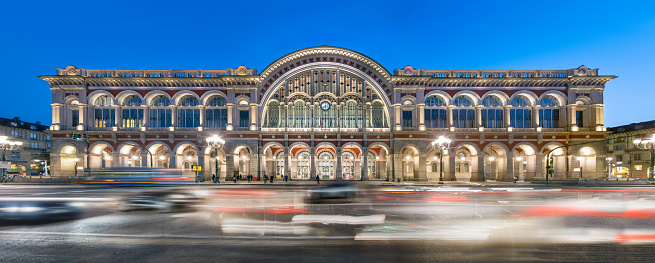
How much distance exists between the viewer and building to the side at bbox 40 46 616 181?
41469 millimetres

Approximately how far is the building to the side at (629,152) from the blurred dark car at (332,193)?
61.4m

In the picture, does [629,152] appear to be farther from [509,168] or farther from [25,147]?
[25,147]

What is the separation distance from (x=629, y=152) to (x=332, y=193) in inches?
2688

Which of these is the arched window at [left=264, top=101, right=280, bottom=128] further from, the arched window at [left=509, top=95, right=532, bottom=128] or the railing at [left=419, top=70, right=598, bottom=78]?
the arched window at [left=509, top=95, right=532, bottom=128]

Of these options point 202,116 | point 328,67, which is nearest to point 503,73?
point 328,67

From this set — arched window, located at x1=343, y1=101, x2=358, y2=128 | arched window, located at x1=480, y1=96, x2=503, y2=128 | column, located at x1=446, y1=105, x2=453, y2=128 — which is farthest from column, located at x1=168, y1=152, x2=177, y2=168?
arched window, located at x1=480, y1=96, x2=503, y2=128

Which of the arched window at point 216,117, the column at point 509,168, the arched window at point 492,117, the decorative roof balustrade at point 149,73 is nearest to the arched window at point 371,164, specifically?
the arched window at point 492,117

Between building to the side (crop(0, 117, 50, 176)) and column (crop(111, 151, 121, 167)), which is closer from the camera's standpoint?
column (crop(111, 151, 121, 167))

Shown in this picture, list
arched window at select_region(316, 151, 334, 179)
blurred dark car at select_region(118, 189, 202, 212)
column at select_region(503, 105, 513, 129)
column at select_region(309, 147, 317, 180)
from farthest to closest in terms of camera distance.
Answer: arched window at select_region(316, 151, 334, 179)
column at select_region(309, 147, 317, 180)
column at select_region(503, 105, 513, 129)
blurred dark car at select_region(118, 189, 202, 212)

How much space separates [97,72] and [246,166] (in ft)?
74.7

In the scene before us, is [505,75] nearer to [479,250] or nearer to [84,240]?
[479,250]

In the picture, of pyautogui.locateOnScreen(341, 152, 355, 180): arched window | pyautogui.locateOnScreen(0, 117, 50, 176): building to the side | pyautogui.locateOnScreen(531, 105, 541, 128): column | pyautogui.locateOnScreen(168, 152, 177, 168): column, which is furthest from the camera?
pyautogui.locateOnScreen(0, 117, 50, 176): building to the side

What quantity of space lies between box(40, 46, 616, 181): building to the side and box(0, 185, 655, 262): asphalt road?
2608 cm

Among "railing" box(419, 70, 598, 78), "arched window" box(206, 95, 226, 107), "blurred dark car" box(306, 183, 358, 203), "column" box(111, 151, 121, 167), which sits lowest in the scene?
"blurred dark car" box(306, 183, 358, 203)
